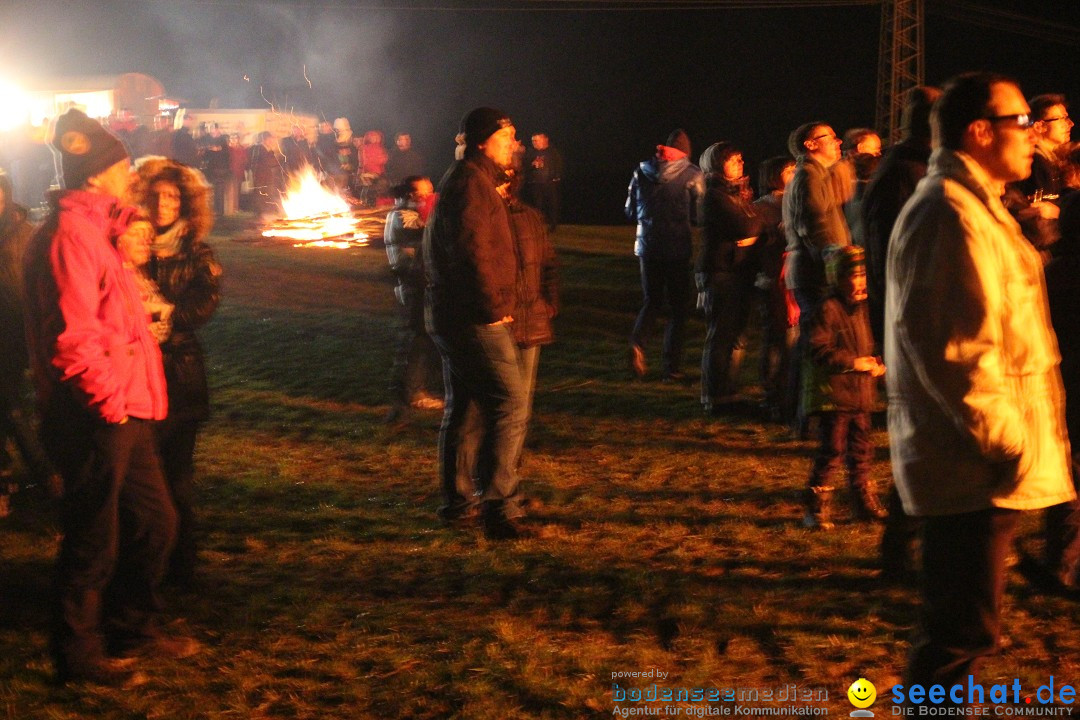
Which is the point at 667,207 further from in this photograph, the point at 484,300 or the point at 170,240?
the point at 170,240

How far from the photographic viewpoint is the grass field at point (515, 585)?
13.5 ft

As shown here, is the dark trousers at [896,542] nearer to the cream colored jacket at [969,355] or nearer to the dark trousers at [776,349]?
the cream colored jacket at [969,355]

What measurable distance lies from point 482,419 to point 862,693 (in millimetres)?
2655

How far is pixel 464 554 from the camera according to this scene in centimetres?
552

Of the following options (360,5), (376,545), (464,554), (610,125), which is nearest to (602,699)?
(464,554)

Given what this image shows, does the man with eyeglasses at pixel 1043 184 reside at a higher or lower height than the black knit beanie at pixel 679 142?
lower

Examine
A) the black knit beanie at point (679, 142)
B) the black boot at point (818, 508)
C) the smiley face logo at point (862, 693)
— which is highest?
the black knit beanie at point (679, 142)

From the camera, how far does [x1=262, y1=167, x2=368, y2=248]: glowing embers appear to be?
19562 millimetres

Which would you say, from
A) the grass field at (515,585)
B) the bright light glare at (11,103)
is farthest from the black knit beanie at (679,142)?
the bright light glare at (11,103)

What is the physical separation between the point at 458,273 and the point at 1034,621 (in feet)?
9.48

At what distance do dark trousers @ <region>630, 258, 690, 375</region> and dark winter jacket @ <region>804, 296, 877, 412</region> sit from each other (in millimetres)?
3562

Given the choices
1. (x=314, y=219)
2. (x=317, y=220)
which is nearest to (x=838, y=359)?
(x=317, y=220)

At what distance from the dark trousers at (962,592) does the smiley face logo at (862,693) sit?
0.86m

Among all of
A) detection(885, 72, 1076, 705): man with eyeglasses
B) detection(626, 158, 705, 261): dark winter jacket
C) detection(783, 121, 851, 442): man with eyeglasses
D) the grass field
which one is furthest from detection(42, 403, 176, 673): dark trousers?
detection(626, 158, 705, 261): dark winter jacket
